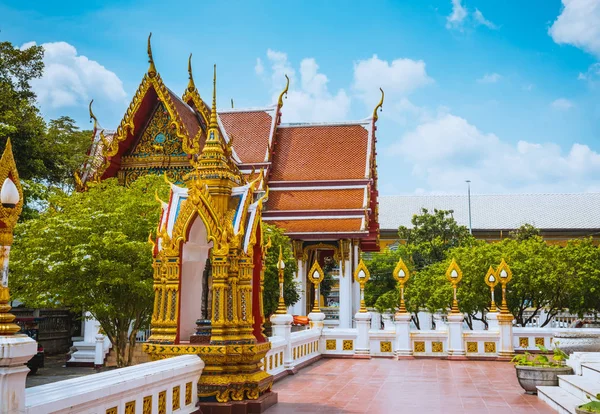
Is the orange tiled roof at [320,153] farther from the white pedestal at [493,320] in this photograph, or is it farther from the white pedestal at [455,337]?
the white pedestal at [455,337]

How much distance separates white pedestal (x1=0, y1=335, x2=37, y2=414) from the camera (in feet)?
11.4

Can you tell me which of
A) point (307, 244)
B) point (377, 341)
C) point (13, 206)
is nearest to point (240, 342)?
point (13, 206)

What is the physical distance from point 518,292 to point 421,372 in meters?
9.71

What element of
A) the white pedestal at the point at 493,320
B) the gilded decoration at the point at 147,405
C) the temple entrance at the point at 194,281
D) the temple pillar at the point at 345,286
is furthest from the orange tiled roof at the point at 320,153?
the gilded decoration at the point at 147,405

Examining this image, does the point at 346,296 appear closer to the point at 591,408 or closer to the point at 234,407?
the point at 234,407

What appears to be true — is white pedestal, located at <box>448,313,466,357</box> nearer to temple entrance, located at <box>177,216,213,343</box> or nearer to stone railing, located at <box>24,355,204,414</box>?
temple entrance, located at <box>177,216,213,343</box>

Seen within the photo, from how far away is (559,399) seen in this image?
798cm

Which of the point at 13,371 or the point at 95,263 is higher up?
the point at 95,263

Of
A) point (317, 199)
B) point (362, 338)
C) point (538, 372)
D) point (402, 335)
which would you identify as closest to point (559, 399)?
point (538, 372)

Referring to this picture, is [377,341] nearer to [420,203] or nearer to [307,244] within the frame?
[307,244]

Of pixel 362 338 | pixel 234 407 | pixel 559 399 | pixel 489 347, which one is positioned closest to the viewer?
pixel 234 407

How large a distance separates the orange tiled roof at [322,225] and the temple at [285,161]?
0.03 m

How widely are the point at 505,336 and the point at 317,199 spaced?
928 centimetres

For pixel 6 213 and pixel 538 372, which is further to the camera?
pixel 538 372
